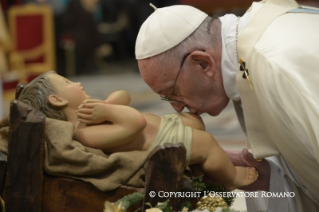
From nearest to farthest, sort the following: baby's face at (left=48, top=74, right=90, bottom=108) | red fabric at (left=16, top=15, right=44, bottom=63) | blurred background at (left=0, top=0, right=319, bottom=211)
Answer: baby's face at (left=48, top=74, right=90, bottom=108)
blurred background at (left=0, top=0, right=319, bottom=211)
red fabric at (left=16, top=15, right=44, bottom=63)

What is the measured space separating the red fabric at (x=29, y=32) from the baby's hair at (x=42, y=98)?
5217 millimetres

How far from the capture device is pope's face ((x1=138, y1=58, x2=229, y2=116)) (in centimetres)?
254

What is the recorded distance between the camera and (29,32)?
7582 millimetres

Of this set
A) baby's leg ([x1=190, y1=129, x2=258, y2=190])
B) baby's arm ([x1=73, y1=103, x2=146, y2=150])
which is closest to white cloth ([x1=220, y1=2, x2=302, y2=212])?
baby's leg ([x1=190, y1=129, x2=258, y2=190])

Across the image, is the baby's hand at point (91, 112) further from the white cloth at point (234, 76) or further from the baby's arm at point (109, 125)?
the white cloth at point (234, 76)

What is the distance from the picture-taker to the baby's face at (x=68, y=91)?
7.54 ft

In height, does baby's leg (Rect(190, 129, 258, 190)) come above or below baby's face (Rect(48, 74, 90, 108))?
below

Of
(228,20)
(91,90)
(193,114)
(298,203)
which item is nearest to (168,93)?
(193,114)

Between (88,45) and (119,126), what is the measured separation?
9.08 m

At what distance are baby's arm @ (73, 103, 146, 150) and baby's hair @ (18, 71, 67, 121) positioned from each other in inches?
5.0

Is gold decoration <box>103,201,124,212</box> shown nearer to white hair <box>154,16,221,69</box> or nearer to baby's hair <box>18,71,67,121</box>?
baby's hair <box>18,71,67,121</box>

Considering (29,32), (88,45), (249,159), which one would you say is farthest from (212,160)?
(88,45)

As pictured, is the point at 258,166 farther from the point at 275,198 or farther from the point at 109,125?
the point at 109,125

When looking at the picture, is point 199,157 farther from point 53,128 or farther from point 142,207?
point 53,128
